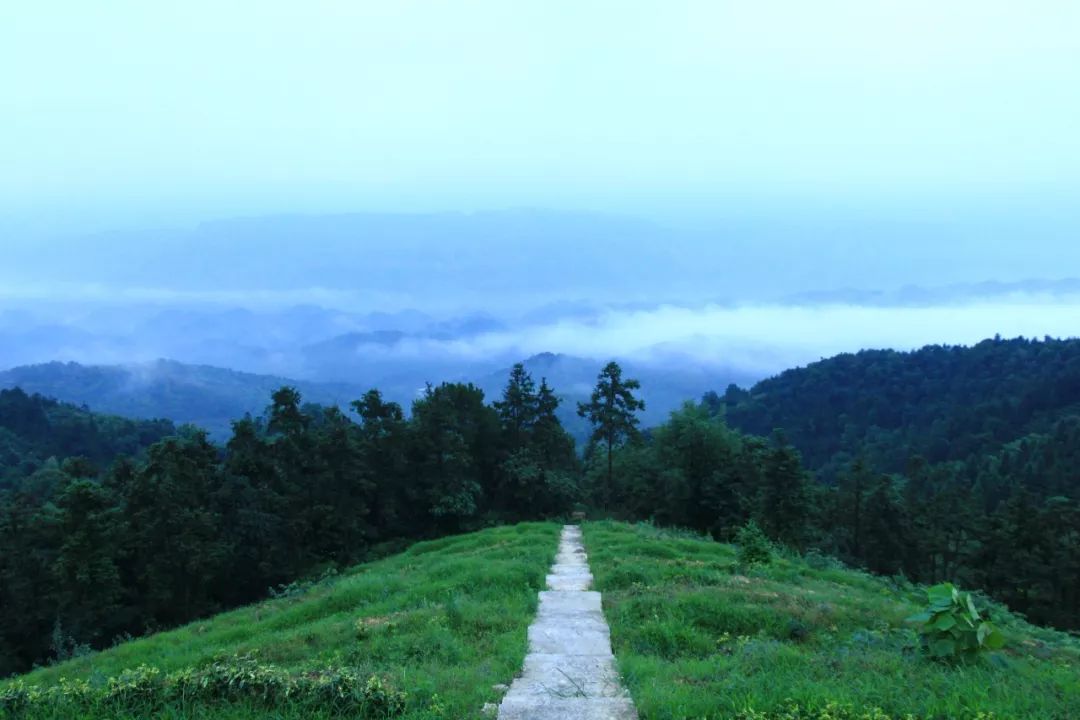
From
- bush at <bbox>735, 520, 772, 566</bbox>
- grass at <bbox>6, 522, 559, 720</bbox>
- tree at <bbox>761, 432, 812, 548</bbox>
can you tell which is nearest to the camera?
grass at <bbox>6, 522, 559, 720</bbox>

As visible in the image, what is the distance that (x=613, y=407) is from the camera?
39.1m

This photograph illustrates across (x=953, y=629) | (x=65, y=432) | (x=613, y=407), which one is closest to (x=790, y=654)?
(x=953, y=629)

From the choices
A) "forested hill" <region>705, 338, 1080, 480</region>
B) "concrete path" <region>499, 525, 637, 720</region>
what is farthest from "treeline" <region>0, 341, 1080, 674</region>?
"forested hill" <region>705, 338, 1080, 480</region>

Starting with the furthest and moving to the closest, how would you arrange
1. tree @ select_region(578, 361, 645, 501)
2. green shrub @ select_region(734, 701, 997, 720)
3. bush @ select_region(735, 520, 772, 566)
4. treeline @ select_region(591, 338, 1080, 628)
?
tree @ select_region(578, 361, 645, 501) < treeline @ select_region(591, 338, 1080, 628) < bush @ select_region(735, 520, 772, 566) < green shrub @ select_region(734, 701, 997, 720)

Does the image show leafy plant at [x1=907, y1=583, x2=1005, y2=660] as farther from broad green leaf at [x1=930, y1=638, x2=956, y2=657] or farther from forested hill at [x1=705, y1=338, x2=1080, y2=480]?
forested hill at [x1=705, y1=338, x2=1080, y2=480]

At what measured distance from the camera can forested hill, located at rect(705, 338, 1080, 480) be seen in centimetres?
10512

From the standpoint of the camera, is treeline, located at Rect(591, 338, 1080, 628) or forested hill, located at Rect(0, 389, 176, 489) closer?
treeline, located at Rect(591, 338, 1080, 628)

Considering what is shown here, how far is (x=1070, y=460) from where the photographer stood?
78.2 m

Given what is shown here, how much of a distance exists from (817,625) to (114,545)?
88.4 ft

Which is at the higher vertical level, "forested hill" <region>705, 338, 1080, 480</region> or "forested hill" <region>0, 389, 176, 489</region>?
"forested hill" <region>705, 338, 1080, 480</region>

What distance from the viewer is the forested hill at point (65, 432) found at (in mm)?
84000

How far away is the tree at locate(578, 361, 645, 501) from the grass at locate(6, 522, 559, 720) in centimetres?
1932

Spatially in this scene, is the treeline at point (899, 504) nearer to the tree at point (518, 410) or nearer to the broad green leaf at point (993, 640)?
the tree at point (518, 410)

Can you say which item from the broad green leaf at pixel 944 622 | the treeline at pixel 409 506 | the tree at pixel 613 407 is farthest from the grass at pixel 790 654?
the tree at pixel 613 407
